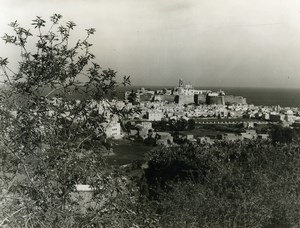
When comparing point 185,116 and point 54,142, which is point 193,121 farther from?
point 54,142

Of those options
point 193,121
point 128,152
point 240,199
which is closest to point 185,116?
point 193,121

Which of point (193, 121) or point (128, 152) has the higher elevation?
point (193, 121)

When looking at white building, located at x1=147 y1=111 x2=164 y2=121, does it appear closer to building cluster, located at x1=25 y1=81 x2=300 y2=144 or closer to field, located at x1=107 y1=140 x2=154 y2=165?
building cluster, located at x1=25 y1=81 x2=300 y2=144

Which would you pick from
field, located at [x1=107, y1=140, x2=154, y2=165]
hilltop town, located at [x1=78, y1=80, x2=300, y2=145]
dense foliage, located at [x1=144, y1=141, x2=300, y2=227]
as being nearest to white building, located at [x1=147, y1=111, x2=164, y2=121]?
hilltop town, located at [x1=78, y1=80, x2=300, y2=145]

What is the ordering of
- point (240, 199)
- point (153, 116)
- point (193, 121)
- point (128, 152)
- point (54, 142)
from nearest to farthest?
point (54, 142)
point (240, 199)
point (128, 152)
point (193, 121)
point (153, 116)

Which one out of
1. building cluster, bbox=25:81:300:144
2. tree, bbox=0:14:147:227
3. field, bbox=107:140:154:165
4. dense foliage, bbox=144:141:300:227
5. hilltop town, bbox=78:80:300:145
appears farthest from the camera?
hilltop town, bbox=78:80:300:145

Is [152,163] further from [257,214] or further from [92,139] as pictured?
[92,139]

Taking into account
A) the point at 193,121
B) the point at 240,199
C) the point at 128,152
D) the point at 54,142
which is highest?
the point at 54,142

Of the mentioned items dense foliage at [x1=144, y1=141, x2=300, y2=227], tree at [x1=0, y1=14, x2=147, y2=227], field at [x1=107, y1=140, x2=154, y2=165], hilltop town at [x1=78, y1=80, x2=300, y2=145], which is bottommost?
field at [x1=107, y1=140, x2=154, y2=165]

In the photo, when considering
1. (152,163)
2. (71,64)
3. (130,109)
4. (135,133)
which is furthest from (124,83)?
(135,133)
